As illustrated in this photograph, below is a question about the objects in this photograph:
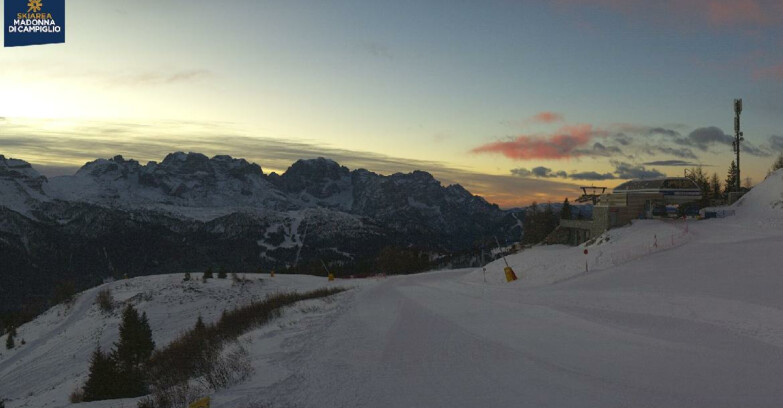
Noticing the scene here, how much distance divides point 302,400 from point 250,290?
46806mm

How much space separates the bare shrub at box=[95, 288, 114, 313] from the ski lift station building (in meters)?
48.1

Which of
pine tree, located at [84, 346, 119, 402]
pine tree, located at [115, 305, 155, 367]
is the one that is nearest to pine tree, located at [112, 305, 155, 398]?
pine tree, located at [115, 305, 155, 367]

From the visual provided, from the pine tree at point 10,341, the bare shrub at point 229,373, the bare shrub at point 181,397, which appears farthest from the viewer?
the pine tree at point 10,341

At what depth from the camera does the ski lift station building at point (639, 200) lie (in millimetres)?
42938

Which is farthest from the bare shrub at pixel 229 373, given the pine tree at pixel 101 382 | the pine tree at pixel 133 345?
the pine tree at pixel 133 345

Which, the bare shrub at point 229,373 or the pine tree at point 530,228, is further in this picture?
the pine tree at point 530,228

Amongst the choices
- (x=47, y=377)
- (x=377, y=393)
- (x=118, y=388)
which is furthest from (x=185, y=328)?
(x=377, y=393)

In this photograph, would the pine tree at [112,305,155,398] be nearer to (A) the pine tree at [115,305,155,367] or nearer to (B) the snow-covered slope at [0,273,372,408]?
(A) the pine tree at [115,305,155,367]

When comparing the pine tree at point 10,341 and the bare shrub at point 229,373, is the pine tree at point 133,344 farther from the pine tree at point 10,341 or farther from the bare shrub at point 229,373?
the pine tree at point 10,341

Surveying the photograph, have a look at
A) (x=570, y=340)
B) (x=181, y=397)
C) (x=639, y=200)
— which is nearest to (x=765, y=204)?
(x=639, y=200)

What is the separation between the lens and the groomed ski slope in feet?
34.9

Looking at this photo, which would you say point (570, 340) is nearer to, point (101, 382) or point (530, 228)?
point (101, 382)

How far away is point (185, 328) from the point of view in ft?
147

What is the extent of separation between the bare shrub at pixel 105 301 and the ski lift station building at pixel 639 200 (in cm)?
4815
